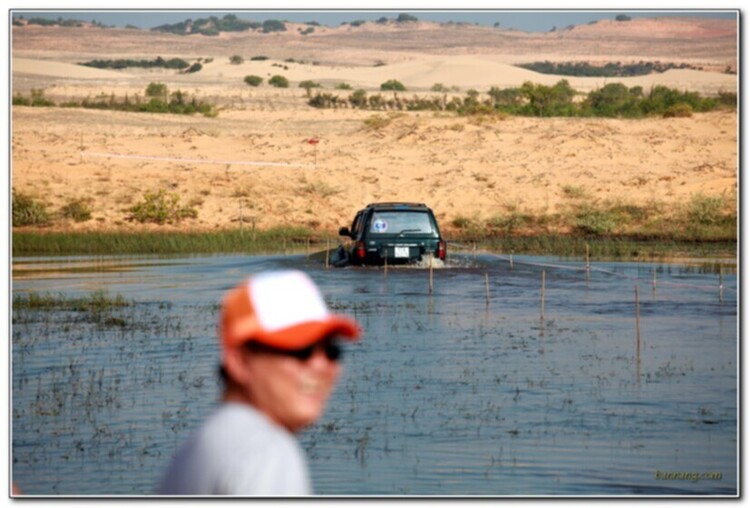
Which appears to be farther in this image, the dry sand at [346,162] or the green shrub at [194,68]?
the green shrub at [194,68]

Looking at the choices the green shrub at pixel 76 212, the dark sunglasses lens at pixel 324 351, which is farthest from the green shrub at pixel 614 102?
the dark sunglasses lens at pixel 324 351

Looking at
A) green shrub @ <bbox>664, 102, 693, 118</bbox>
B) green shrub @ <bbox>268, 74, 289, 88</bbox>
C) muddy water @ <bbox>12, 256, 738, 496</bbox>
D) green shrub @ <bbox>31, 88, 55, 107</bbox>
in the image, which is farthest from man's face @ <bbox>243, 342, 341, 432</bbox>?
green shrub @ <bbox>268, 74, 289, 88</bbox>

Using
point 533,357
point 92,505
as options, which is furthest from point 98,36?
point 92,505

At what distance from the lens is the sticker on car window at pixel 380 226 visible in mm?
25312

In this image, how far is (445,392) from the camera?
46.4ft

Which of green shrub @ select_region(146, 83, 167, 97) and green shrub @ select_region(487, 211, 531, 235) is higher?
green shrub @ select_region(487, 211, 531, 235)

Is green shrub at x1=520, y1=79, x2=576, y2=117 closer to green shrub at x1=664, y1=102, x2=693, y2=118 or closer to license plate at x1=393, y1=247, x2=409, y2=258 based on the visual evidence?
green shrub at x1=664, y1=102, x2=693, y2=118

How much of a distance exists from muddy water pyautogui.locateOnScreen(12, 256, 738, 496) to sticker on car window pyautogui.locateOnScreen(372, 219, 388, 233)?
4.97ft

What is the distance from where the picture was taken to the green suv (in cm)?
2539

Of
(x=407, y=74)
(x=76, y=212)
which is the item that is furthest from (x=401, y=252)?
(x=407, y=74)

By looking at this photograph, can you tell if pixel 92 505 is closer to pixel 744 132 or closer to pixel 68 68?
pixel 744 132

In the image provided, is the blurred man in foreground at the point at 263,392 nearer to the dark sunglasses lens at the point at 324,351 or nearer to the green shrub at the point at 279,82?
the dark sunglasses lens at the point at 324,351

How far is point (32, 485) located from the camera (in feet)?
35.8

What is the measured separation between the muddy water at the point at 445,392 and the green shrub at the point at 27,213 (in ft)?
43.3
